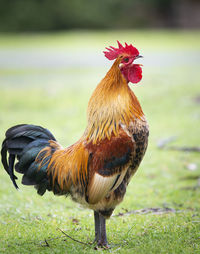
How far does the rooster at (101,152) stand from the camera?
3.99 meters

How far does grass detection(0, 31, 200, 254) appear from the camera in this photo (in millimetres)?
4613

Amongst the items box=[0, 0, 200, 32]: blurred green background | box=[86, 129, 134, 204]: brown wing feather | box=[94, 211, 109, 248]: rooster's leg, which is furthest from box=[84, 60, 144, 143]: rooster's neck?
box=[0, 0, 200, 32]: blurred green background

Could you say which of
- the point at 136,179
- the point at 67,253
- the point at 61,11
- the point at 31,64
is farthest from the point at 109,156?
the point at 61,11

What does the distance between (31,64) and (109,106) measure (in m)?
15.6

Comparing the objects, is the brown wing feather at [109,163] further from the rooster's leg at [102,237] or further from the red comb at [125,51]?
the red comb at [125,51]

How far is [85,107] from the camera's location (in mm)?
12242

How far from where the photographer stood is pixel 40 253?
428 cm

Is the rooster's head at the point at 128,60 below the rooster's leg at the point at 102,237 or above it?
above

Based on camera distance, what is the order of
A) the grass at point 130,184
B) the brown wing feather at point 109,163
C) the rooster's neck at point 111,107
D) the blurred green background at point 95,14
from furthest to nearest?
the blurred green background at point 95,14, the grass at point 130,184, the rooster's neck at point 111,107, the brown wing feather at point 109,163

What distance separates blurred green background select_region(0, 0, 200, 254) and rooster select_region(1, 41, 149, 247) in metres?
0.68

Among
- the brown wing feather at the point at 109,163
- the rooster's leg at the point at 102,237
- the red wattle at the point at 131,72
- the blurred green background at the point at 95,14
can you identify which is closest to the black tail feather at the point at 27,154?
the brown wing feather at the point at 109,163

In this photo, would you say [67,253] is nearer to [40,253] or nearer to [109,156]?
[40,253]

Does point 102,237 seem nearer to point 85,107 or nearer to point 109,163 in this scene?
point 109,163

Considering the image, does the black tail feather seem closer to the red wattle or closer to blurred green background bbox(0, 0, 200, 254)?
blurred green background bbox(0, 0, 200, 254)
